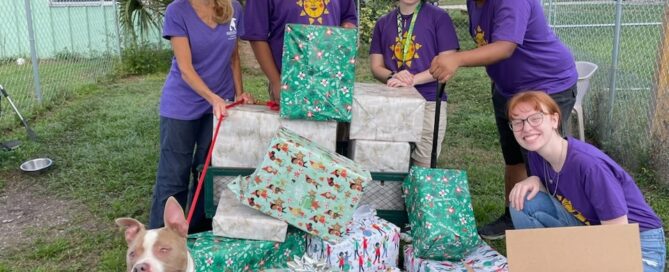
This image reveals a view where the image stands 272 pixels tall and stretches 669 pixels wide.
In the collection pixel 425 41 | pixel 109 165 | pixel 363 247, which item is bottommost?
pixel 109 165

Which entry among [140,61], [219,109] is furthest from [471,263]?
[140,61]

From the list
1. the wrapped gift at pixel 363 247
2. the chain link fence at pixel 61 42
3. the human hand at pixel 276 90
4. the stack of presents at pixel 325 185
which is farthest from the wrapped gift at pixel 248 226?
the chain link fence at pixel 61 42

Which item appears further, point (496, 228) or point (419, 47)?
point (496, 228)

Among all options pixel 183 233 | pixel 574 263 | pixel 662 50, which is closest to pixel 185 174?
pixel 183 233

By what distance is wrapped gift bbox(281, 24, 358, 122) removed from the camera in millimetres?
3066

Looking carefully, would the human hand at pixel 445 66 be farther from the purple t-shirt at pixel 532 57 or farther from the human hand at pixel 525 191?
the human hand at pixel 525 191

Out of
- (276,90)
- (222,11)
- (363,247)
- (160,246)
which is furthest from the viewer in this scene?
(276,90)

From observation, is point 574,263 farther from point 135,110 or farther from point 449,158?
point 135,110

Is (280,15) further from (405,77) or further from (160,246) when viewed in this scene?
(160,246)

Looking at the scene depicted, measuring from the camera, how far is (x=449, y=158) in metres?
5.72

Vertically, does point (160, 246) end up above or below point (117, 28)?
below

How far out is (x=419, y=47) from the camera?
3.59 meters

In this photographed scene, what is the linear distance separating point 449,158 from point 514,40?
8.84ft

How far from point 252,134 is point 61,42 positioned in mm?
9571
